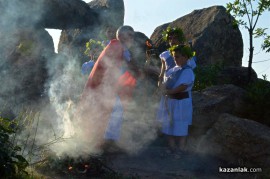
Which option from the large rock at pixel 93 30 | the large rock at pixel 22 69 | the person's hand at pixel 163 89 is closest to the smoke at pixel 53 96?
the large rock at pixel 22 69

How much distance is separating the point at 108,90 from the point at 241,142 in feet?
7.25

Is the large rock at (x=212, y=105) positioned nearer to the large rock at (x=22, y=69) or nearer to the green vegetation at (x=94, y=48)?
the green vegetation at (x=94, y=48)

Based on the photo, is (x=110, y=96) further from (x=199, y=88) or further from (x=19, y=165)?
(x=199, y=88)

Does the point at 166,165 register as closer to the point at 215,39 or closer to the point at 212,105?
the point at 212,105

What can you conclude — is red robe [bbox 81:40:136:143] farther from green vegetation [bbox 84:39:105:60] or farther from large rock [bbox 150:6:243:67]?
large rock [bbox 150:6:243:67]

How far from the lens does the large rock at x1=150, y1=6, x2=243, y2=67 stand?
1112 cm

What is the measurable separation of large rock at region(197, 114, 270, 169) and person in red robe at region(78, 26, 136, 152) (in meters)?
1.69

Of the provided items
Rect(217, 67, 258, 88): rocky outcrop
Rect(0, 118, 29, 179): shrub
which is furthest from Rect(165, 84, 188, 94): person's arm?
Rect(217, 67, 258, 88): rocky outcrop

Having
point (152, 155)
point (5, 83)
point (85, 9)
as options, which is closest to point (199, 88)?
point (152, 155)

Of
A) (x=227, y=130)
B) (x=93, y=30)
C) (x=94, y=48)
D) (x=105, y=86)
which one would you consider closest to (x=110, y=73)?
(x=105, y=86)

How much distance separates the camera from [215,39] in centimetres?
1129

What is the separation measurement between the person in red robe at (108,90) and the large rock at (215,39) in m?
5.09

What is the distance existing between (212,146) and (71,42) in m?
11.0

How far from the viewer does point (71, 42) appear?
53.5 feet
